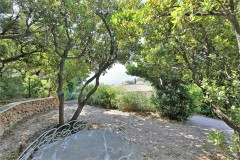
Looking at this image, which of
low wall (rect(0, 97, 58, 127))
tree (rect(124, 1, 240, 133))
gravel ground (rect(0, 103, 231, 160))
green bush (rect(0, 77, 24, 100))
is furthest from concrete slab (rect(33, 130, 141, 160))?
green bush (rect(0, 77, 24, 100))

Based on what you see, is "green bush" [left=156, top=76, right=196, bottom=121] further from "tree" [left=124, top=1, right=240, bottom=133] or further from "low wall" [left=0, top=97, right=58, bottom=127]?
"low wall" [left=0, top=97, right=58, bottom=127]

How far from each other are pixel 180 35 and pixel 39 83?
40.0ft

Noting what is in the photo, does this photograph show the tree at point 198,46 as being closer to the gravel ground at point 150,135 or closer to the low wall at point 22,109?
the gravel ground at point 150,135

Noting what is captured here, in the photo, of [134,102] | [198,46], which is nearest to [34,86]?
[134,102]

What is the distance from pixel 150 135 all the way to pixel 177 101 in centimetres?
280

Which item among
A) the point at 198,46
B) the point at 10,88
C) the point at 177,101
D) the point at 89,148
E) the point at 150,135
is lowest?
the point at 150,135

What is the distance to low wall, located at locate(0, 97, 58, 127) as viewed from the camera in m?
7.31

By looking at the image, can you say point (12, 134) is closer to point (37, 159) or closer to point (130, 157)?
point (37, 159)

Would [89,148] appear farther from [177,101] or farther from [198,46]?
A: [177,101]

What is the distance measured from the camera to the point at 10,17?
8836mm

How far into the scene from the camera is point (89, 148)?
3854 millimetres

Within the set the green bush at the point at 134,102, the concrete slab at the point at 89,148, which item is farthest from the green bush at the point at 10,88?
the concrete slab at the point at 89,148

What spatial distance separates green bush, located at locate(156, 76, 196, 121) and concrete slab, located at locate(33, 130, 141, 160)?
5.16 meters

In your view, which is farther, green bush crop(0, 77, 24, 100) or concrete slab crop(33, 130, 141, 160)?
green bush crop(0, 77, 24, 100)
